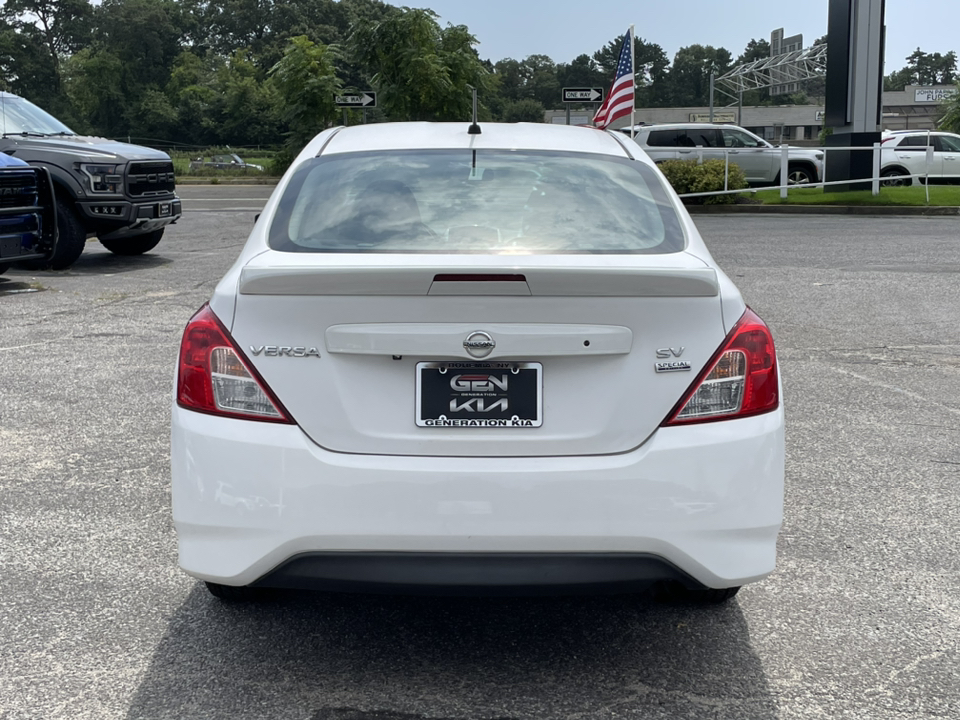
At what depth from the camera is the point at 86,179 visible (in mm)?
13680

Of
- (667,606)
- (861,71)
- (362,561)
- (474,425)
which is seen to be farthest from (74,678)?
(861,71)

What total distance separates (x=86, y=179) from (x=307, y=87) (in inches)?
1141

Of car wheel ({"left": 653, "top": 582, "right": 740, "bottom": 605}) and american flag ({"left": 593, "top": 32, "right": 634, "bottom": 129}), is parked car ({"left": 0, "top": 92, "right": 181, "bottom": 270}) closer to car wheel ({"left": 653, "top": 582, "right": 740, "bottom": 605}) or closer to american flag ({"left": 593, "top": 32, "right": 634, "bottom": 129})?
american flag ({"left": 593, "top": 32, "right": 634, "bottom": 129})

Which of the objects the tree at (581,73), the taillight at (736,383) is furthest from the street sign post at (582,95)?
the tree at (581,73)

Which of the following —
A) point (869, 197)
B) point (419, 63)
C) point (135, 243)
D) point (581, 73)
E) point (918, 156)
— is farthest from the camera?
point (581, 73)

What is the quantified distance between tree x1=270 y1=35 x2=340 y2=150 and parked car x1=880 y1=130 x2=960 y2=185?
2092 cm

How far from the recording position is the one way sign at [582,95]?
23.0 metres

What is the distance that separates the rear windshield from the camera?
3.33m

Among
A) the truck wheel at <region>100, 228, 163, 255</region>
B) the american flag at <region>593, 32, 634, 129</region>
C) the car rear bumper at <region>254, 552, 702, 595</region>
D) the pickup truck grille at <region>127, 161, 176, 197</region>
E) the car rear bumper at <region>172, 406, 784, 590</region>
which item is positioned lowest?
the truck wheel at <region>100, 228, 163, 255</region>

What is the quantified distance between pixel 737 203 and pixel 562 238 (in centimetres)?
2074

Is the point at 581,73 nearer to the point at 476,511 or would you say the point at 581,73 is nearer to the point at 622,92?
the point at 622,92

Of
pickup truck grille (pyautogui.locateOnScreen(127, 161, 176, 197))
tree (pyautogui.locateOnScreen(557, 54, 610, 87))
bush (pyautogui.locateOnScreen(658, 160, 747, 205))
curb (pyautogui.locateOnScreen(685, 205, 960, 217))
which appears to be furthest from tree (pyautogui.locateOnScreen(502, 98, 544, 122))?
pickup truck grille (pyautogui.locateOnScreen(127, 161, 176, 197))

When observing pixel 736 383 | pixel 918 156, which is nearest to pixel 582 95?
pixel 918 156

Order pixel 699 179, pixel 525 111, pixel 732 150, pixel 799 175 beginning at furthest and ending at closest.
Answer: pixel 525 111 → pixel 799 175 → pixel 732 150 → pixel 699 179
